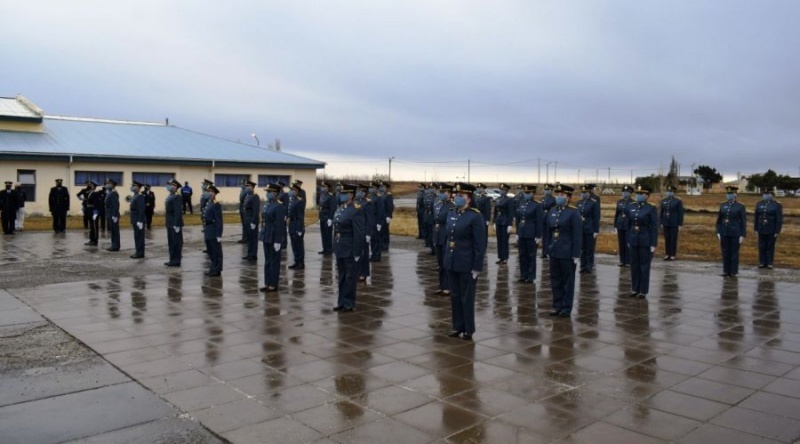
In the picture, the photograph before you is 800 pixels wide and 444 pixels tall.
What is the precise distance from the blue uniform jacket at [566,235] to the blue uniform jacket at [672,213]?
25.9 ft

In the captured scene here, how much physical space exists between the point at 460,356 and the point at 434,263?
8480 millimetres

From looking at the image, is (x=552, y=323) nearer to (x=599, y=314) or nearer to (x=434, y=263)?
(x=599, y=314)

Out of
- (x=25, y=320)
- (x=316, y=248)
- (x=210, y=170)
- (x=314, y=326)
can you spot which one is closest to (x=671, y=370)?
(x=314, y=326)

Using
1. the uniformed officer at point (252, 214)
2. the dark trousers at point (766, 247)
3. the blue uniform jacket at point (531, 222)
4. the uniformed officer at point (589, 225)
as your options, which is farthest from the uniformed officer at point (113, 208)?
the dark trousers at point (766, 247)

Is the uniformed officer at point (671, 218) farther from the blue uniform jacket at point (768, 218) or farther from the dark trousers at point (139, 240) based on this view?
the dark trousers at point (139, 240)

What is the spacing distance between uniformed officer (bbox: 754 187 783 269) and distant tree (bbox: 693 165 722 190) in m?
85.2

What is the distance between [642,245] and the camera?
10891 millimetres

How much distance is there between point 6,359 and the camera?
6.73m

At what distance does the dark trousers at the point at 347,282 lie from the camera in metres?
9.42

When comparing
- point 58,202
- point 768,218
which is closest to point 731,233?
point 768,218

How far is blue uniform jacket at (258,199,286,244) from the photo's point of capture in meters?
11.6

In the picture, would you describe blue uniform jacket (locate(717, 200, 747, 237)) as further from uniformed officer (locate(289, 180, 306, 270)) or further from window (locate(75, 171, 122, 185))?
window (locate(75, 171, 122, 185))

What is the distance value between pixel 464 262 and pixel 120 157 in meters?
26.1

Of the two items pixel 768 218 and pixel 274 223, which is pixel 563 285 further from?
pixel 768 218
